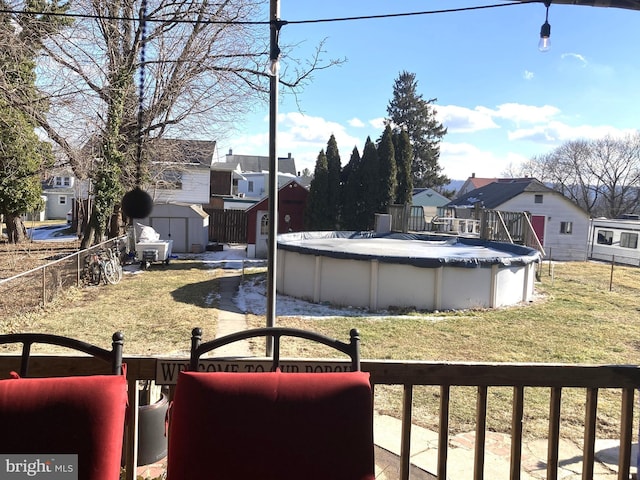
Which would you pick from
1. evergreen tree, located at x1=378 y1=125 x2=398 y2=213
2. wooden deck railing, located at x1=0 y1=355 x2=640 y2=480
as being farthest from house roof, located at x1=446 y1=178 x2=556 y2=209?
wooden deck railing, located at x1=0 y1=355 x2=640 y2=480

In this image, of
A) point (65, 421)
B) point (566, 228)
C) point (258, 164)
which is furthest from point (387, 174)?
point (258, 164)

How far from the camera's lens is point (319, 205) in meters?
19.9

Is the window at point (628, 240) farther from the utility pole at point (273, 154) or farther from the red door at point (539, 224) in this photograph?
the utility pole at point (273, 154)

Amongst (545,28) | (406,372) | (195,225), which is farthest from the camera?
(195,225)

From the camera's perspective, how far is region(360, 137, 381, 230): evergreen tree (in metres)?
20.7

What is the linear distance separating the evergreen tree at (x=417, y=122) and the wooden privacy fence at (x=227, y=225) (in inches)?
804

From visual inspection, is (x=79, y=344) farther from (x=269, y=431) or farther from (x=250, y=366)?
(x=269, y=431)

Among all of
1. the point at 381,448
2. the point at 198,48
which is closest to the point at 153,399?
the point at 381,448

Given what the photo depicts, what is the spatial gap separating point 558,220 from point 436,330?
19388 mm

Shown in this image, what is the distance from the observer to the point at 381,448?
311 cm

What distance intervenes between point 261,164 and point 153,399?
40.0 metres

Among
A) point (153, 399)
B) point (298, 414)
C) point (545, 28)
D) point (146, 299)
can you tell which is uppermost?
point (545, 28)

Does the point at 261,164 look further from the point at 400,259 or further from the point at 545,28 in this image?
the point at 545,28

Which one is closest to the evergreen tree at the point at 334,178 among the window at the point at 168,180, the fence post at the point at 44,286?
the window at the point at 168,180
